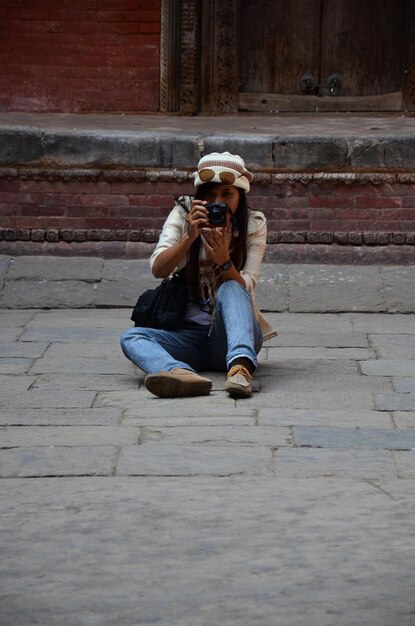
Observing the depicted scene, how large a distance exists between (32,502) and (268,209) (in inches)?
202

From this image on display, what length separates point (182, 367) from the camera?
5762 mm

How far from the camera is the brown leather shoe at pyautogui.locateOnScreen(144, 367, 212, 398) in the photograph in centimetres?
562

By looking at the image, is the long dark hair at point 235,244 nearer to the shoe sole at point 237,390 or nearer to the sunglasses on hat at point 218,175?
the sunglasses on hat at point 218,175

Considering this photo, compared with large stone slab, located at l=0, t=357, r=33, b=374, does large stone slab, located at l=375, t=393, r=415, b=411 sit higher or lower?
higher

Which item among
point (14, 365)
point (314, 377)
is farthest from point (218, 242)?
point (14, 365)

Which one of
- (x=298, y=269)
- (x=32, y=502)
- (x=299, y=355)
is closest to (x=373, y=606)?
(x=32, y=502)

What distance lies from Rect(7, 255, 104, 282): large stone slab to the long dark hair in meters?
2.72

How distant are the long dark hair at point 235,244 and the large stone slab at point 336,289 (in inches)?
87.9

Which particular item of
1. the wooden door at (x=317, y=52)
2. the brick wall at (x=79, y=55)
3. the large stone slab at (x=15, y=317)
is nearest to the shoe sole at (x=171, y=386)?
the large stone slab at (x=15, y=317)

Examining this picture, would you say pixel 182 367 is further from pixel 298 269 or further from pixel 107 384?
pixel 298 269

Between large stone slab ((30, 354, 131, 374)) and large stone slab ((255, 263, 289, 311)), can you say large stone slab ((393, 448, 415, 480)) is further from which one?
large stone slab ((255, 263, 289, 311))

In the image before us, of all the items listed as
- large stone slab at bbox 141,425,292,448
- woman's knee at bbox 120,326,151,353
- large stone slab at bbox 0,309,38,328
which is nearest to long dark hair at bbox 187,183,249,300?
woman's knee at bbox 120,326,151,353

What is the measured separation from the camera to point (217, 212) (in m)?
5.74

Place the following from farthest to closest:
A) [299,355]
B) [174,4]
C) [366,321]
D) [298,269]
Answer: [174,4] < [298,269] < [366,321] < [299,355]
